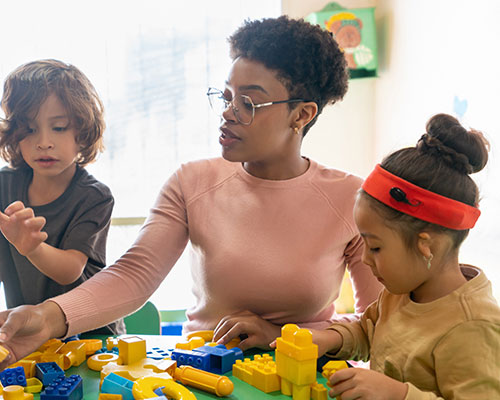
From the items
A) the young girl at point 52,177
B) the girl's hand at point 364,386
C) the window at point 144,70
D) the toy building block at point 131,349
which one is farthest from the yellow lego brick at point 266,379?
the window at point 144,70

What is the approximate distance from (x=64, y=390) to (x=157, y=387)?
0.14 meters

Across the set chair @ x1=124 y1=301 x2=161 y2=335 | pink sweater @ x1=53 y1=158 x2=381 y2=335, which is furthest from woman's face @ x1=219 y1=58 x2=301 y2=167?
chair @ x1=124 y1=301 x2=161 y2=335

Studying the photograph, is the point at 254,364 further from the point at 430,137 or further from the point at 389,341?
the point at 430,137

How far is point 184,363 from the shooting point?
3.19 ft

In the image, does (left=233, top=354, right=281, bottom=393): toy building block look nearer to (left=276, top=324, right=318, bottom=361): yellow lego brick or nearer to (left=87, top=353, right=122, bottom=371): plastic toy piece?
(left=276, top=324, right=318, bottom=361): yellow lego brick

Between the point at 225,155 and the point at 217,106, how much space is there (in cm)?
19

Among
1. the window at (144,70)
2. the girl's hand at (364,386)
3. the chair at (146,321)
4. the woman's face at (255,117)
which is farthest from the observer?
the window at (144,70)

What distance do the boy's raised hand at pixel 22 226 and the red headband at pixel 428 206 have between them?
663 mm

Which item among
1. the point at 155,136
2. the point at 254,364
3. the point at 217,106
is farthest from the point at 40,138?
the point at 155,136

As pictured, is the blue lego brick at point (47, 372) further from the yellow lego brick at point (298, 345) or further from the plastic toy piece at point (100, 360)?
the yellow lego brick at point (298, 345)

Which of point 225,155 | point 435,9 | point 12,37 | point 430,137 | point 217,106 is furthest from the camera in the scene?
point 12,37

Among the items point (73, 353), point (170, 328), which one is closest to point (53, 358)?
point (73, 353)

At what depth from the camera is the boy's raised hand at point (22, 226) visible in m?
1.06

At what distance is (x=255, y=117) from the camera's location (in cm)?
123
